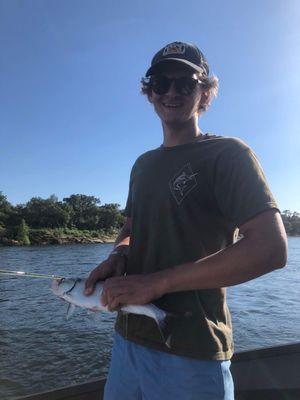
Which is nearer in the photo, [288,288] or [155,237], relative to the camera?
[155,237]

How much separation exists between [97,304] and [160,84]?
1485 mm

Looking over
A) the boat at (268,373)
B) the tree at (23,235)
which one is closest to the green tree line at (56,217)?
the tree at (23,235)

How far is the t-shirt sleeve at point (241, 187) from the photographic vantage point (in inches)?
88.3

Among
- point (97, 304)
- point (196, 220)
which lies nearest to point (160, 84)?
point (196, 220)

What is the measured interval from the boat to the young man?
388 centimetres

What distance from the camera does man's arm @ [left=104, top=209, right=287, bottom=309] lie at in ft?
6.97

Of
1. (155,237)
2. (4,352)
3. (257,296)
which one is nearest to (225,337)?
(155,237)

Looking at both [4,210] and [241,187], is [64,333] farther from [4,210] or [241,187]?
[4,210]

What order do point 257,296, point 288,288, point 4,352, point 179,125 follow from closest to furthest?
point 179,125, point 4,352, point 257,296, point 288,288

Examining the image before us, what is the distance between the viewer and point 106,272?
9.66 feet

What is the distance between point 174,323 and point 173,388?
0.33 metres

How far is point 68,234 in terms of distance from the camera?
337 ft

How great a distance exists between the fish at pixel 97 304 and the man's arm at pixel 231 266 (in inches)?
3.8

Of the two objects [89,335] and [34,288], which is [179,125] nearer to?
[89,335]
